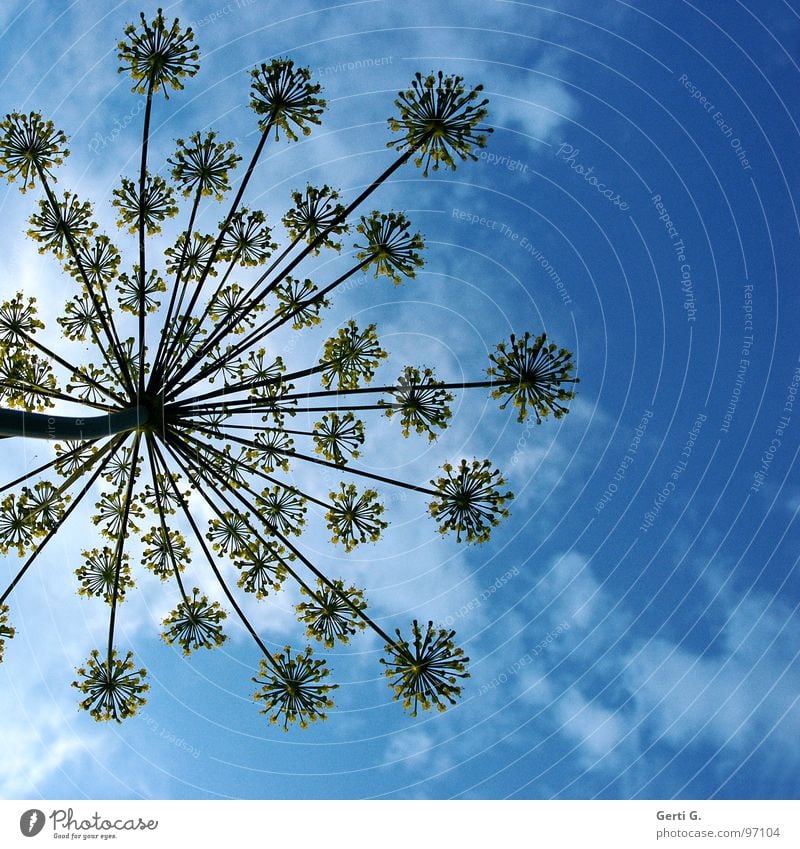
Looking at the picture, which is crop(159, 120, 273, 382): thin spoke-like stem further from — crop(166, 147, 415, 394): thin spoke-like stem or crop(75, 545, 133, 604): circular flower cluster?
crop(75, 545, 133, 604): circular flower cluster

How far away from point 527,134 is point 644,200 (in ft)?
11.2

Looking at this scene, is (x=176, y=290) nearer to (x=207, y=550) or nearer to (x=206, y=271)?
(x=206, y=271)

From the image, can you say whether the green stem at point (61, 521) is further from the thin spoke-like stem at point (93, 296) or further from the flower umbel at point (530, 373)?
the flower umbel at point (530, 373)

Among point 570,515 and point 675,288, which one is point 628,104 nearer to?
point 675,288

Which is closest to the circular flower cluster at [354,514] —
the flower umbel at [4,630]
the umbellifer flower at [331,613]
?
the umbellifer flower at [331,613]

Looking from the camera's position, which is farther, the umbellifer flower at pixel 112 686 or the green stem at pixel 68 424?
the umbellifer flower at pixel 112 686

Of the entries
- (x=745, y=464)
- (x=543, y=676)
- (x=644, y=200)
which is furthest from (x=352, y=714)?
(x=644, y=200)
